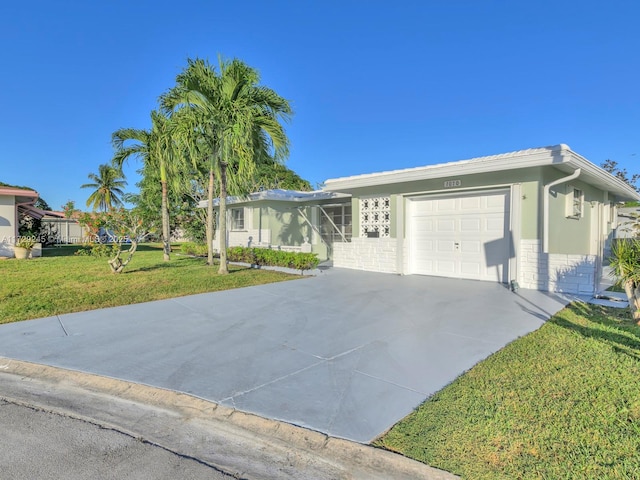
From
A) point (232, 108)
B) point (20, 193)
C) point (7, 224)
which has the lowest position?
point (7, 224)

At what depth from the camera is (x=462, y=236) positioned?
9938 millimetres

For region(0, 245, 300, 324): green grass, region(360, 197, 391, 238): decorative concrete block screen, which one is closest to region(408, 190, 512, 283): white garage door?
region(360, 197, 391, 238): decorative concrete block screen

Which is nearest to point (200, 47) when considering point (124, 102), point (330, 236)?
point (330, 236)

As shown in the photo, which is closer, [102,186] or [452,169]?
[452,169]

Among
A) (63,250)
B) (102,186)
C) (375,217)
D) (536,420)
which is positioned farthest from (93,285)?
(102,186)

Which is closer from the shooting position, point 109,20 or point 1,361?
point 1,361

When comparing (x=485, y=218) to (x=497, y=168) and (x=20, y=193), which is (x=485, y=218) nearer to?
(x=497, y=168)

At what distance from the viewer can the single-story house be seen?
321 inches

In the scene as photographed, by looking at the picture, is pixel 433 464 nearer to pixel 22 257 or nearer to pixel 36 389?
pixel 36 389

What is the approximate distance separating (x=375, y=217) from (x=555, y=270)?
5350 mm

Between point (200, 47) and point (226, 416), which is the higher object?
point (200, 47)

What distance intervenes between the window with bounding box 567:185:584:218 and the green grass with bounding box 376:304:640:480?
6589mm

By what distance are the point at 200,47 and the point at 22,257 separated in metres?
13.3

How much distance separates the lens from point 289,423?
280 centimetres
